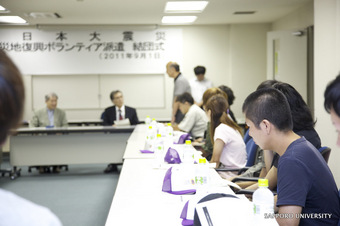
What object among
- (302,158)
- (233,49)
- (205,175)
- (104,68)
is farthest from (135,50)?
(302,158)

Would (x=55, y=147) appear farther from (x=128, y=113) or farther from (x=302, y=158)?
(x=302, y=158)

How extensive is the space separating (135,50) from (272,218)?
24.4 ft

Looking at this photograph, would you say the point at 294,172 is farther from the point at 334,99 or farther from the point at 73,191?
the point at 73,191

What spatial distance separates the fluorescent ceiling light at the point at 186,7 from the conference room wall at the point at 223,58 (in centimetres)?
171

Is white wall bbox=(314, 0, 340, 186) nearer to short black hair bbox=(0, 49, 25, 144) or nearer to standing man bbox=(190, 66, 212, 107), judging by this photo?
standing man bbox=(190, 66, 212, 107)

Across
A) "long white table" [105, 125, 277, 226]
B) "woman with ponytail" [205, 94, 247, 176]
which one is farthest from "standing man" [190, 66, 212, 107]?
"long white table" [105, 125, 277, 226]

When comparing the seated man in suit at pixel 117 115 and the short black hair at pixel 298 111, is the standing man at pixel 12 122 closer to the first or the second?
the short black hair at pixel 298 111

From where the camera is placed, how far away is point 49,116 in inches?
267

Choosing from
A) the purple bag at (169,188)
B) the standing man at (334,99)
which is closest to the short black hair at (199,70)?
the purple bag at (169,188)

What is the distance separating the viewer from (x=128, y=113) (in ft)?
22.5

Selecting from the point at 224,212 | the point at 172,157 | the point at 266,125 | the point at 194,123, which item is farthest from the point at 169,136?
the point at 224,212

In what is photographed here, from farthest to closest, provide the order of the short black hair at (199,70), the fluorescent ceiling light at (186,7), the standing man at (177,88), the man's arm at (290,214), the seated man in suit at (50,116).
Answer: the short black hair at (199,70), the seated man in suit at (50,116), the standing man at (177,88), the fluorescent ceiling light at (186,7), the man's arm at (290,214)

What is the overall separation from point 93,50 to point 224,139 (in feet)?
18.4

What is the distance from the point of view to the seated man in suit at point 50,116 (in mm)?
6652
